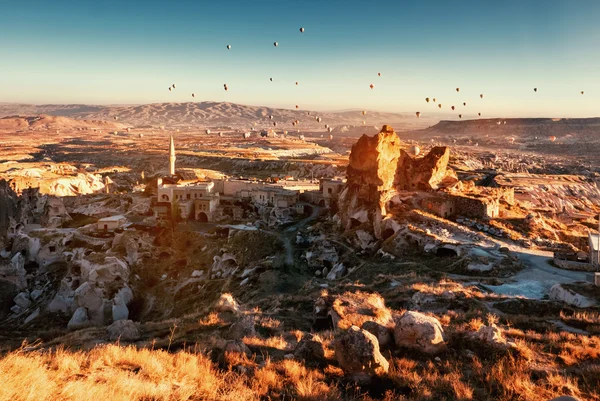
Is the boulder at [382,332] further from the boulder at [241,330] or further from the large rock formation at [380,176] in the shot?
the large rock formation at [380,176]

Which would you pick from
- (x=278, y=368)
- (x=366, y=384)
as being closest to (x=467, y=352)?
(x=366, y=384)

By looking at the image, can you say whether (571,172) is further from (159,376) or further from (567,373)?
(159,376)

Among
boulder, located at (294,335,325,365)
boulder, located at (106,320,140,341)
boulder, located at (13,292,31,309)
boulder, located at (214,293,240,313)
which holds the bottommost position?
boulder, located at (13,292,31,309)

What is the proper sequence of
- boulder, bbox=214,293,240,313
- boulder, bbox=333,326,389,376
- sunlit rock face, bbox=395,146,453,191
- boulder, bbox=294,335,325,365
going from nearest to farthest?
boulder, bbox=333,326,389,376 → boulder, bbox=294,335,325,365 → boulder, bbox=214,293,240,313 → sunlit rock face, bbox=395,146,453,191

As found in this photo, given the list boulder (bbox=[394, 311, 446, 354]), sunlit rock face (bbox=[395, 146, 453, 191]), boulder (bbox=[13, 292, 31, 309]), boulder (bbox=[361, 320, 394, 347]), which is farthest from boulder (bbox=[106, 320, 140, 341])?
sunlit rock face (bbox=[395, 146, 453, 191])

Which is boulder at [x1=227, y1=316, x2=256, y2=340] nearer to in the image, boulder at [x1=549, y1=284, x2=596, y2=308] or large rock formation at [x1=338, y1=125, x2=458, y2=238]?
boulder at [x1=549, y1=284, x2=596, y2=308]

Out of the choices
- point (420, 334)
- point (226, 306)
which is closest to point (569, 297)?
point (420, 334)

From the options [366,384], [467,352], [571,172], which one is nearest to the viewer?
[366,384]

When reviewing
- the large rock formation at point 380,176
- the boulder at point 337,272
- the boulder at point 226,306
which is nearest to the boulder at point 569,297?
the boulder at point 226,306
